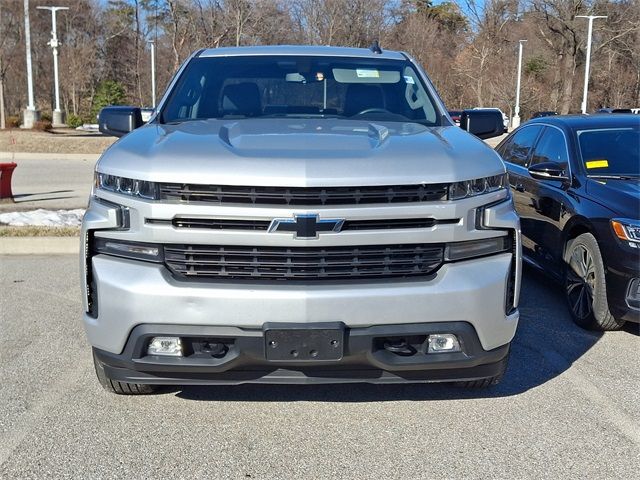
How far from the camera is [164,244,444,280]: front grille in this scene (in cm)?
319

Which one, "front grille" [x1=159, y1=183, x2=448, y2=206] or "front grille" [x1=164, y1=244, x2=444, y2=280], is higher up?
"front grille" [x1=159, y1=183, x2=448, y2=206]

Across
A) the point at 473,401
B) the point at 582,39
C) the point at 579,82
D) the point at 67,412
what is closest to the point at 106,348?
the point at 67,412

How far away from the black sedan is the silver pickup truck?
6.01ft

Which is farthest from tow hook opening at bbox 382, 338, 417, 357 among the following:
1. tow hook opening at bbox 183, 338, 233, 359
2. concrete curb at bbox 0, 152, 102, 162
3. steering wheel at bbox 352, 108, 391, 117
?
concrete curb at bbox 0, 152, 102, 162

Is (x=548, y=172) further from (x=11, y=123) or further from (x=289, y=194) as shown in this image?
(x=11, y=123)

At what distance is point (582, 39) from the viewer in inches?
1868

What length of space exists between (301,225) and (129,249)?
2.70ft

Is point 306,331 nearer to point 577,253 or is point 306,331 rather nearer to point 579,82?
point 577,253

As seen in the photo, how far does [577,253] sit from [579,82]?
174 feet

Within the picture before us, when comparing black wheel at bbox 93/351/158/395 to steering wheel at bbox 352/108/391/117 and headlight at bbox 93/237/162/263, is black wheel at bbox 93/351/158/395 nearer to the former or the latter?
headlight at bbox 93/237/162/263

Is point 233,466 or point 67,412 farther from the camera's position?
point 67,412

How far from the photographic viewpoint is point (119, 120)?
4641 mm

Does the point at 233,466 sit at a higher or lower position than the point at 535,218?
lower

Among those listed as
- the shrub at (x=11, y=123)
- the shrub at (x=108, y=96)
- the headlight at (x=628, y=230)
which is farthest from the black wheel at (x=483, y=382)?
the shrub at (x=108, y=96)
